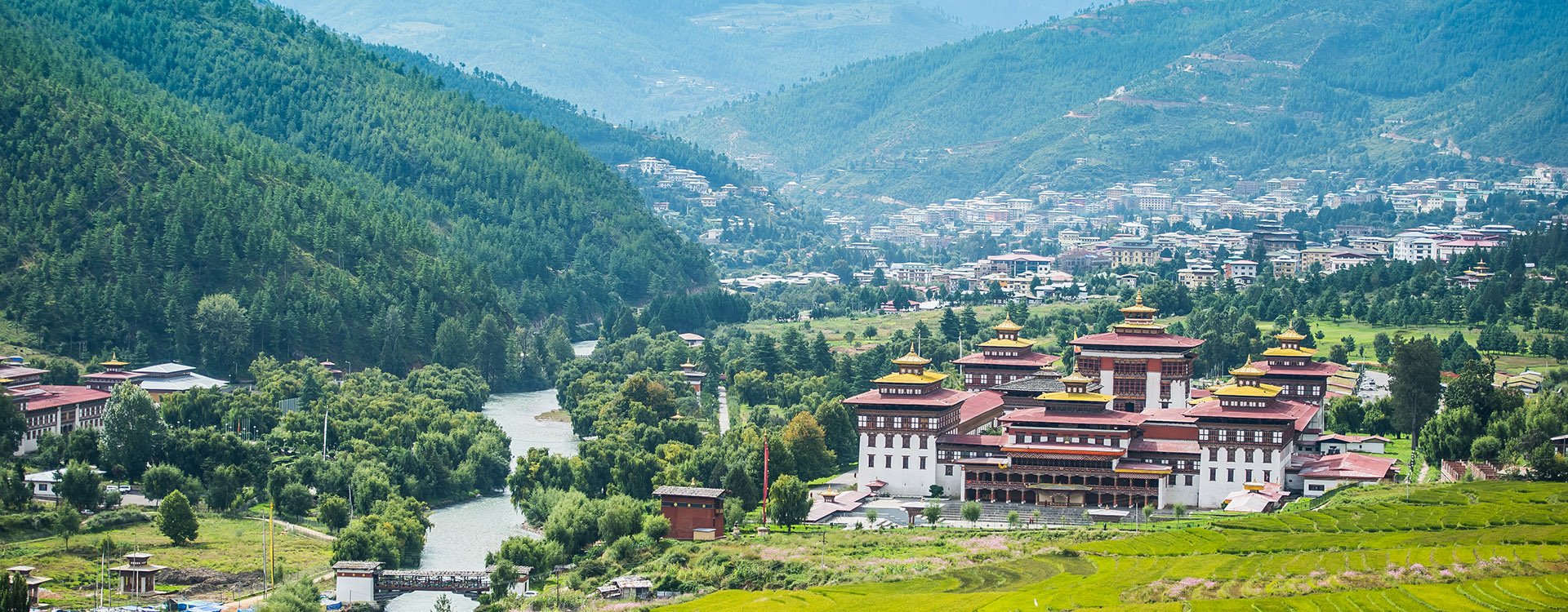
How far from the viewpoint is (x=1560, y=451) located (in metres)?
77.3

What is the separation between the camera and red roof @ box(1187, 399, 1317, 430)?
82.1m

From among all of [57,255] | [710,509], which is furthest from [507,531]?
[57,255]

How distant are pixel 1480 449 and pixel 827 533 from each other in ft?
77.0

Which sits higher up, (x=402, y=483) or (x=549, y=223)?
(x=549, y=223)

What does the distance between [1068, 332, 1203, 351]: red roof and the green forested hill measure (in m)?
42.5

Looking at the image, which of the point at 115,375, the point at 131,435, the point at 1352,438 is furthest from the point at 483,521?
the point at 1352,438

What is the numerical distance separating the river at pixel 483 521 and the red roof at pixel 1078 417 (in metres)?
19.4

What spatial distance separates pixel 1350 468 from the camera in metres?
81.8

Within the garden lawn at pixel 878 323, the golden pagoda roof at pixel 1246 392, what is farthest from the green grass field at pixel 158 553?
the garden lawn at pixel 878 323

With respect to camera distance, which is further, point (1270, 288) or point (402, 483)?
point (1270, 288)

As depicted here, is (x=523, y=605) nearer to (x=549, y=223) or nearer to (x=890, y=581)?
(x=890, y=581)

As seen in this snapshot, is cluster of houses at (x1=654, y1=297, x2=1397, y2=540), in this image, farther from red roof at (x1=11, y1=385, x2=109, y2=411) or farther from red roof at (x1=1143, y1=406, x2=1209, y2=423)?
red roof at (x1=11, y1=385, x2=109, y2=411)

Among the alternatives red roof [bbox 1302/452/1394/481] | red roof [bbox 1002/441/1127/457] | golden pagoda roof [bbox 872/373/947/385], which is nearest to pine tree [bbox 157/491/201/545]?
golden pagoda roof [bbox 872/373/947/385]

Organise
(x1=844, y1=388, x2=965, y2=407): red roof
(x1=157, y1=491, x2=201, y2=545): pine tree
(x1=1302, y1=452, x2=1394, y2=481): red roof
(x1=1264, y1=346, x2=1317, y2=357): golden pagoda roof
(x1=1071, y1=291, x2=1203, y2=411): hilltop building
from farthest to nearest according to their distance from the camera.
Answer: (x1=1071, y1=291, x2=1203, y2=411): hilltop building, (x1=1264, y1=346, x2=1317, y2=357): golden pagoda roof, (x1=844, y1=388, x2=965, y2=407): red roof, (x1=1302, y1=452, x2=1394, y2=481): red roof, (x1=157, y1=491, x2=201, y2=545): pine tree
